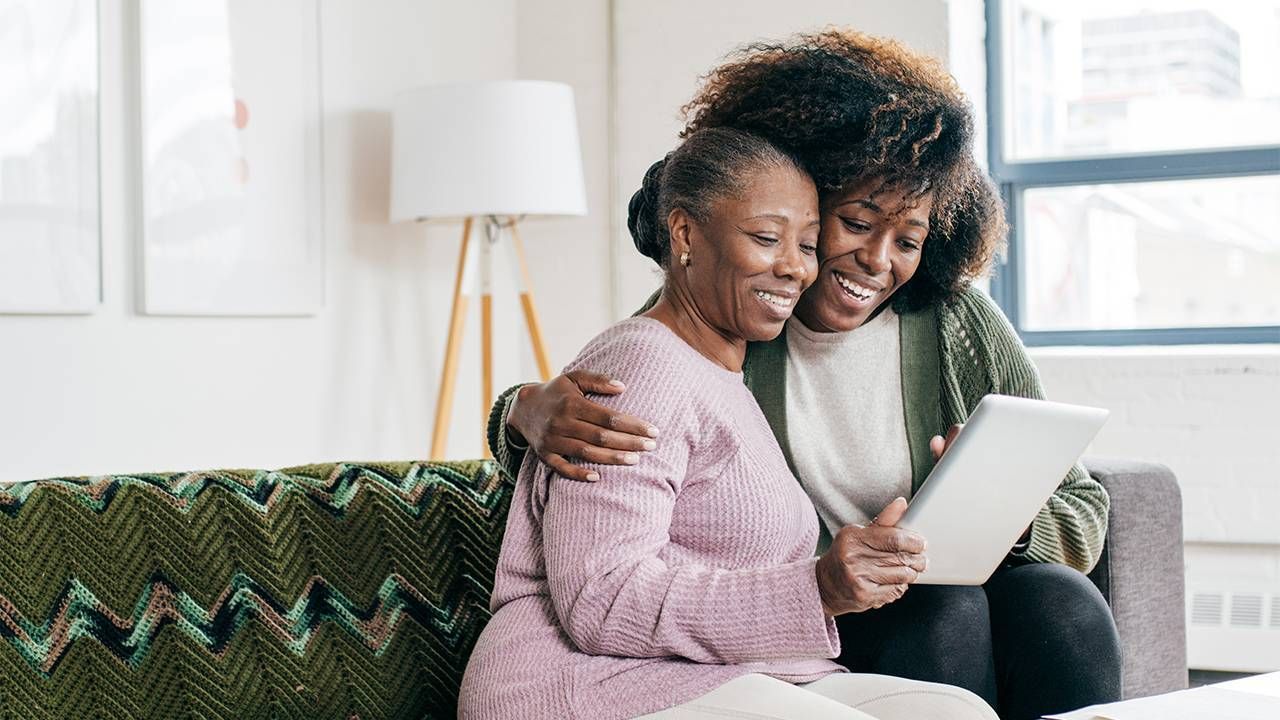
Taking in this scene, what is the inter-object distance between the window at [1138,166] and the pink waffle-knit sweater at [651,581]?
9.20 ft

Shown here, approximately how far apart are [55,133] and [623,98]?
181 centimetres

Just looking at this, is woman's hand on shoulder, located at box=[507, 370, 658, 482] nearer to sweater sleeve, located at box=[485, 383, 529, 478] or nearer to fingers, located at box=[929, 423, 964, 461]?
sweater sleeve, located at box=[485, 383, 529, 478]

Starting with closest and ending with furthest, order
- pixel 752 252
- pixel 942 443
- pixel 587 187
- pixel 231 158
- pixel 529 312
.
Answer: pixel 752 252 → pixel 942 443 → pixel 231 158 → pixel 529 312 → pixel 587 187

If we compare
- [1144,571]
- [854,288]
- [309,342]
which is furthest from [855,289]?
[309,342]

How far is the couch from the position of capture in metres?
1.52

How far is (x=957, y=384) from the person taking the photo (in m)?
1.87

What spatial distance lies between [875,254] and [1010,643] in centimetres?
49

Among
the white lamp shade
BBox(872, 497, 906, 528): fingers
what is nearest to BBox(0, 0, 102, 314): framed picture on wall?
the white lamp shade

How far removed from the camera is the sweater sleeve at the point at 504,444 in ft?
5.61

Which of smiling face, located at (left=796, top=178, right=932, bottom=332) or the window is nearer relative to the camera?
smiling face, located at (left=796, top=178, right=932, bottom=332)

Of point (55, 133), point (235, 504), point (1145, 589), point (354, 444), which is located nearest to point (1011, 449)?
point (1145, 589)

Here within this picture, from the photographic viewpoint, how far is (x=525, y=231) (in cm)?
443

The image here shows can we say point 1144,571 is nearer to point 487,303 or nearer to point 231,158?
point 487,303

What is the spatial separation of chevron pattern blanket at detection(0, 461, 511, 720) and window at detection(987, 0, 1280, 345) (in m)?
2.76
